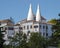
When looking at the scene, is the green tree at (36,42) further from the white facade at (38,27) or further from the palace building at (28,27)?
the white facade at (38,27)

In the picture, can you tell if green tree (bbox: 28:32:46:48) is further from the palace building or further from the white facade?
the white facade

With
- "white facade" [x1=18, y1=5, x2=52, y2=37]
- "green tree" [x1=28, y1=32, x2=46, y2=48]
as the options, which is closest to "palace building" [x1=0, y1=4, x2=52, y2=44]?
"white facade" [x1=18, y1=5, x2=52, y2=37]

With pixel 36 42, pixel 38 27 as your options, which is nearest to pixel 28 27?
pixel 38 27

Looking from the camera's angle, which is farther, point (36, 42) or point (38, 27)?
point (38, 27)

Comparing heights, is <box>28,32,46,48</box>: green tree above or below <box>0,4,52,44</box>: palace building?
below

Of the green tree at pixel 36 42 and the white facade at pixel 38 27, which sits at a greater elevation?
the white facade at pixel 38 27

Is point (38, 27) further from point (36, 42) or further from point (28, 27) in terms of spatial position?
A: point (36, 42)

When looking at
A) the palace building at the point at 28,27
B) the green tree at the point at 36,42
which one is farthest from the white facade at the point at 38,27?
the green tree at the point at 36,42

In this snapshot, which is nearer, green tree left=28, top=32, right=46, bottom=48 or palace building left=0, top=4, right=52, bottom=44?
green tree left=28, top=32, right=46, bottom=48

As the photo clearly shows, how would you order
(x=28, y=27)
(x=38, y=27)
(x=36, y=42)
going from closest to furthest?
(x=36, y=42), (x=38, y=27), (x=28, y=27)

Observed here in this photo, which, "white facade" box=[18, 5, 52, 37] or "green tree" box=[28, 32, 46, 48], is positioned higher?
"white facade" box=[18, 5, 52, 37]

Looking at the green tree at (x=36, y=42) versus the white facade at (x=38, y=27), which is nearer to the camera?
the green tree at (x=36, y=42)

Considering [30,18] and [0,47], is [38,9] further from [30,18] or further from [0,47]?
[0,47]

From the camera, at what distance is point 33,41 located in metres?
54.4
